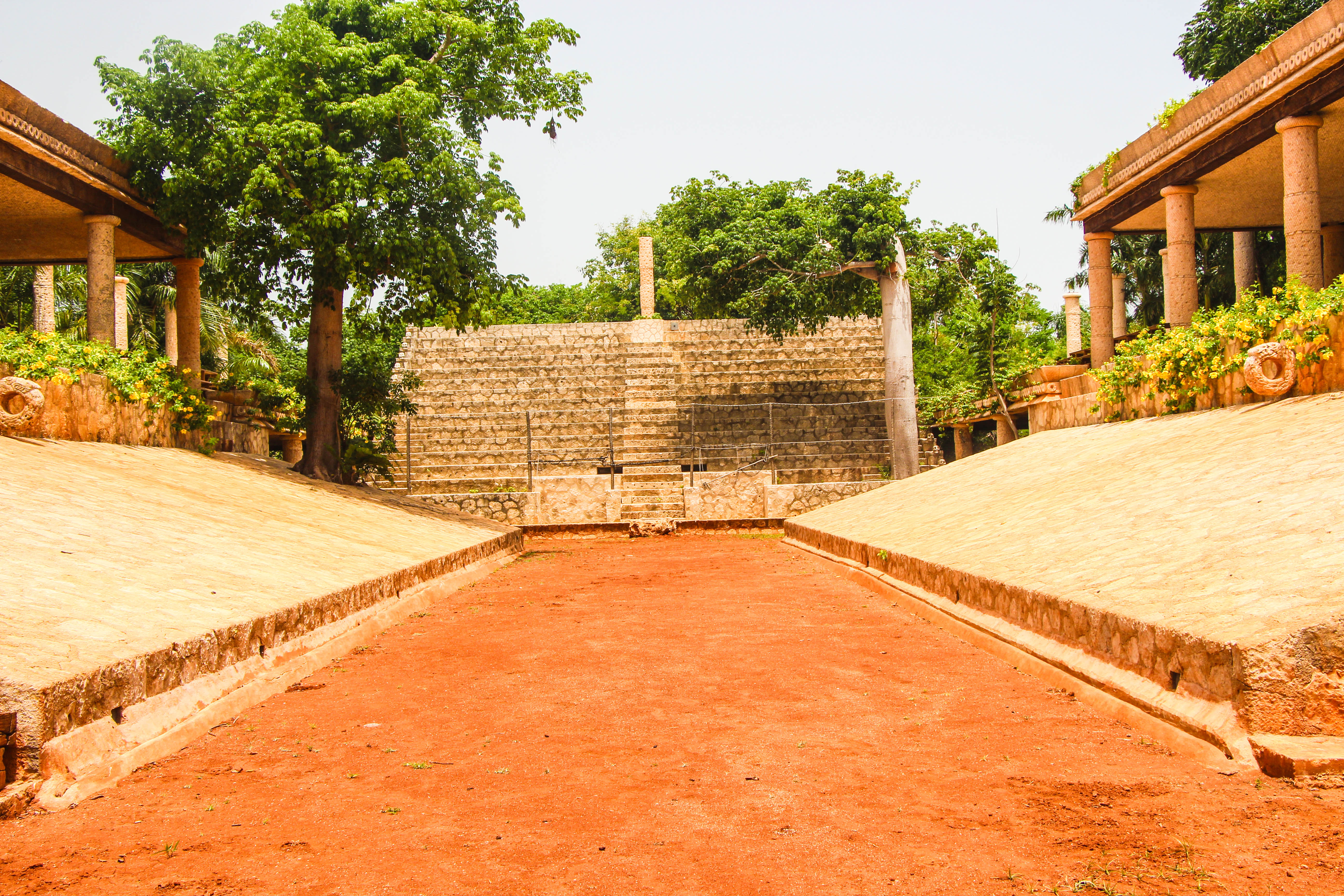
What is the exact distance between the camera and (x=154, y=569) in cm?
585

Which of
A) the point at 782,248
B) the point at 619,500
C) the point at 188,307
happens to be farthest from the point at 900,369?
the point at 188,307

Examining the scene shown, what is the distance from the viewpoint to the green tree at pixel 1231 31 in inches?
860

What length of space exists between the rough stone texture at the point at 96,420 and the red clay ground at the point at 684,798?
6.23 meters

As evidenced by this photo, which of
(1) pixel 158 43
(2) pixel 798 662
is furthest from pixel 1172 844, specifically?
(1) pixel 158 43

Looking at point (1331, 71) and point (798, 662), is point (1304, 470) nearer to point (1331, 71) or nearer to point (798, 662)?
point (798, 662)

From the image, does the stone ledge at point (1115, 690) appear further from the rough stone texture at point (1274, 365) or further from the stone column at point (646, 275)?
the stone column at point (646, 275)

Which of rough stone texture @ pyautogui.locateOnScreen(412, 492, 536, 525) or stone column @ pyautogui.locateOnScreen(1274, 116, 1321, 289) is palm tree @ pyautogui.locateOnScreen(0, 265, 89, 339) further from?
stone column @ pyautogui.locateOnScreen(1274, 116, 1321, 289)

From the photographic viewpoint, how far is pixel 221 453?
14.0 m

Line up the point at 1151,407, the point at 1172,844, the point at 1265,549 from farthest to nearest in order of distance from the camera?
the point at 1151,407
the point at 1265,549
the point at 1172,844

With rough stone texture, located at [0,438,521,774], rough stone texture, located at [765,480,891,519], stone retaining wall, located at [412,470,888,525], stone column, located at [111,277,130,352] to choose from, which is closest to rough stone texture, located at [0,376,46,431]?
rough stone texture, located at [0,438,521,774]

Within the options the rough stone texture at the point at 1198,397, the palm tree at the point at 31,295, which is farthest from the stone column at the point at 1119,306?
the palm tree at the point at 31,295

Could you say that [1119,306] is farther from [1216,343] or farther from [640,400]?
[1216,343]

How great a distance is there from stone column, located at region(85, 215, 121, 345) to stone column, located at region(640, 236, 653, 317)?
17.8m

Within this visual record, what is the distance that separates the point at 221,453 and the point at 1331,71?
47.9 ft
